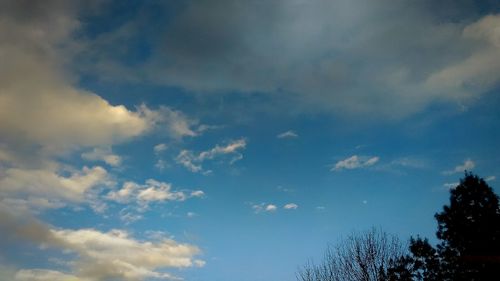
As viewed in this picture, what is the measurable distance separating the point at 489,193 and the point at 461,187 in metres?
1.39

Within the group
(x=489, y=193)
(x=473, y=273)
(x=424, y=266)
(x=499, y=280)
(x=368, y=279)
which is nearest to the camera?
(x=499, y=280)

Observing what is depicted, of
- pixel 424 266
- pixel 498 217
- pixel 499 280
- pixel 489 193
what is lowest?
pixel 499 280

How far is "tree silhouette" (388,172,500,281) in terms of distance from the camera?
1848 cm

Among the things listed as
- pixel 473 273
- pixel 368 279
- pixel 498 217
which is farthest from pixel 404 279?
pixel 498 217

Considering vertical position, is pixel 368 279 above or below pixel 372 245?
below

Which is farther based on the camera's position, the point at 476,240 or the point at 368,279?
the point at 368,279

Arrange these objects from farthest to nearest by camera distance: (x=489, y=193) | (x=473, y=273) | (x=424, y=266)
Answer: (x=424, y=266) → (x=489, y=193) → (x=473, y=273)

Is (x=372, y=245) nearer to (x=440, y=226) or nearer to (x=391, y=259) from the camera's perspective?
(x=391, y=259)

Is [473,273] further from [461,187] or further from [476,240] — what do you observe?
[461,187]

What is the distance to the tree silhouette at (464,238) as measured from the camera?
1848 centimetres

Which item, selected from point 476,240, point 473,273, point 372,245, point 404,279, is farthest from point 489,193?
point 372,245

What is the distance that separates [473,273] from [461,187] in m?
4.82

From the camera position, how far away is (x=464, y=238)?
19.7m

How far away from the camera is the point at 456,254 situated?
20031 mm
